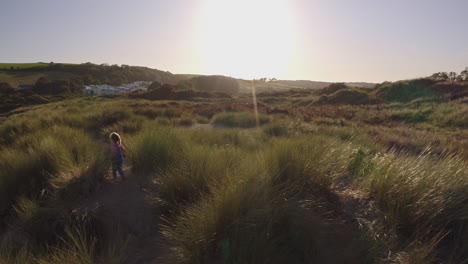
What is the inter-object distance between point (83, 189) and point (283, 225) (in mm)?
3006

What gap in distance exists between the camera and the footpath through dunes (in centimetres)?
280

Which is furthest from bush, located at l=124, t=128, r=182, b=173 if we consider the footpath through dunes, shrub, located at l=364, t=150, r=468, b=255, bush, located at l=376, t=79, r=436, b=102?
bush, located at l=376, t=79, r=436, b=102

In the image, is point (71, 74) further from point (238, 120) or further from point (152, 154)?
point (152, 154)

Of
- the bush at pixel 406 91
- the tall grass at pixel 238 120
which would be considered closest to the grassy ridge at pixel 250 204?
the tall grass at pixel 238 120

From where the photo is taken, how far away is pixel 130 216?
3.38 metres

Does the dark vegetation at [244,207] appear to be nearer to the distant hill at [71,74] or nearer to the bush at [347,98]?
the bush at [347,98]

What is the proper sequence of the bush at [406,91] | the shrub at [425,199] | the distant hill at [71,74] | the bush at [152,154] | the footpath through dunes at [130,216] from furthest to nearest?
the distant hill at [71,74], the bush at [406,91], the bush at [152,154], the footpath through dunes at [130,216], the shrub at [425,199]

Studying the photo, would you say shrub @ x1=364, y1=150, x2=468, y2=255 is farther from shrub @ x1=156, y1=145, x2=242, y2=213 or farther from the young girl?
A: the young girl

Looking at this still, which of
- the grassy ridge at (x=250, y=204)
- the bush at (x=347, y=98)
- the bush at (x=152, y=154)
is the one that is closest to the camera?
the grassy ridge at (x=250, y=204)

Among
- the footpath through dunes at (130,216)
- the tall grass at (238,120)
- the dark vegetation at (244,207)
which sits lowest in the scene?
the tall grass at (238,120)

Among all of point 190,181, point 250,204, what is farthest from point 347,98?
point 250,204

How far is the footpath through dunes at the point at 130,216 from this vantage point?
280cm

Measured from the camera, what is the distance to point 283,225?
95.4 inches

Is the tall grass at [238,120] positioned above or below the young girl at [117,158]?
below
